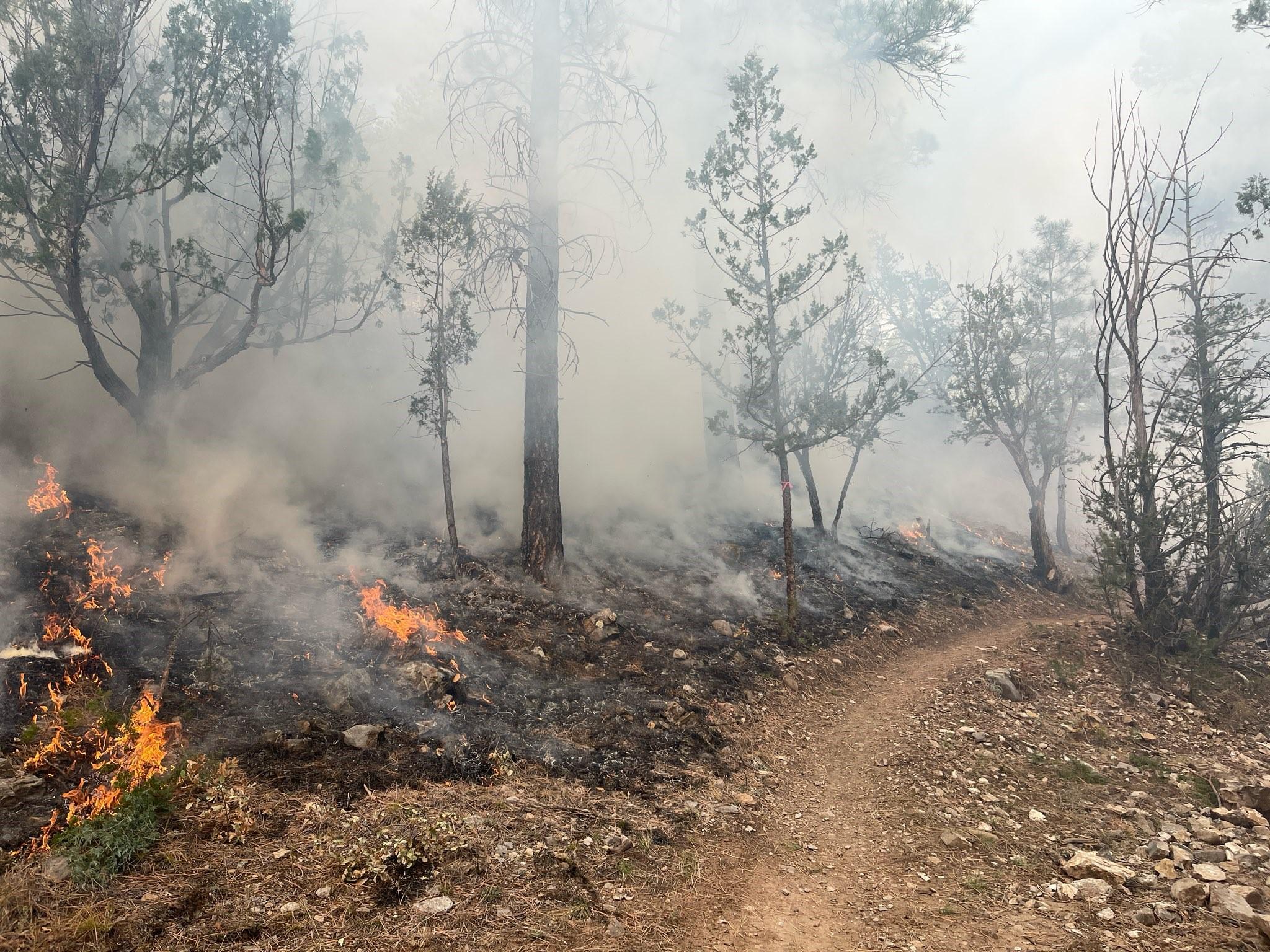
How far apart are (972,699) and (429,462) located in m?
11.1

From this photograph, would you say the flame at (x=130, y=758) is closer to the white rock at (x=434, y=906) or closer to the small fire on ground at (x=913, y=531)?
the white rock at (x=434, y=906)

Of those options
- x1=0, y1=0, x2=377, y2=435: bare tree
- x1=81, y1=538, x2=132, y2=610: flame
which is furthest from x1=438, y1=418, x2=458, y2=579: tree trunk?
x1=81, y1=538, x2=132, y2=610: flame

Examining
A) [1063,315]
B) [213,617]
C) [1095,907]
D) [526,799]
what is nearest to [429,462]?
[213,617]

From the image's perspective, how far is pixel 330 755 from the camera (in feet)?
16.5

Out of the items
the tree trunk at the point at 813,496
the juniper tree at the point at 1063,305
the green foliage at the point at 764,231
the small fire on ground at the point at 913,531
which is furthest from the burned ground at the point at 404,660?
the juniper tree at the point at 1063,305

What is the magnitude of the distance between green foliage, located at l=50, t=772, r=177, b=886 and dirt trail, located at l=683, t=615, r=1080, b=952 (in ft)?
10.6

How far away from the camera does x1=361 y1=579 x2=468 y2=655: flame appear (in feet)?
23.2

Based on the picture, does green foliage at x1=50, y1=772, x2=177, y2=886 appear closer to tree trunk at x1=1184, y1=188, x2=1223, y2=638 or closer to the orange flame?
the orange flame

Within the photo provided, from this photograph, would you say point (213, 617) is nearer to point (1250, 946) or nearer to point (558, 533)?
point (558, 533)

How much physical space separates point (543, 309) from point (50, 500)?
287 inches

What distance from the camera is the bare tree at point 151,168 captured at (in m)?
7.20

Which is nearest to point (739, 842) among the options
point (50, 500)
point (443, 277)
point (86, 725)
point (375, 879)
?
point (375, 879)

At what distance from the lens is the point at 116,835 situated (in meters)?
3.64

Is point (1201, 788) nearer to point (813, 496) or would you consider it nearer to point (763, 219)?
point (763, 219)
